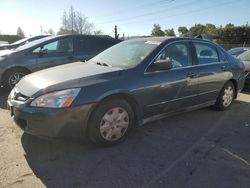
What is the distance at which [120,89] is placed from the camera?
3908mm

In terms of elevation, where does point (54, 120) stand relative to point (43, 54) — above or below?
below

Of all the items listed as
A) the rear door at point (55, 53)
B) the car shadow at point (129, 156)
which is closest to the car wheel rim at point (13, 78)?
the rear door at point (55, 53)

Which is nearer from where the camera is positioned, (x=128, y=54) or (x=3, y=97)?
(x=128, y=54)

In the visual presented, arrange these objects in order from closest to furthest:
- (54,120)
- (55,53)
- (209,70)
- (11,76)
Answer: (54,120)
(209,70)
(11,76)
(55,53)

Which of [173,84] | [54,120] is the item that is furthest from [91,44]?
[54,120]

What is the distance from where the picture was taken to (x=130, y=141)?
13.9ft

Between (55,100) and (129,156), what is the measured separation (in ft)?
3.96

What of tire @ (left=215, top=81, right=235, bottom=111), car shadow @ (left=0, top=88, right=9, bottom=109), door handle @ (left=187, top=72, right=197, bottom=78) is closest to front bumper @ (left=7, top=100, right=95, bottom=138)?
door handle @ (left=187, top=72, right=197, bottom=78)

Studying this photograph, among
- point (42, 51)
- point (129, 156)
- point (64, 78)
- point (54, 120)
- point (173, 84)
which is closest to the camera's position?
point (54, 120)

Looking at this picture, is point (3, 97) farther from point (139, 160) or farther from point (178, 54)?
point (139, 160)

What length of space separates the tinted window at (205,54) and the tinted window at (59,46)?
3873mm

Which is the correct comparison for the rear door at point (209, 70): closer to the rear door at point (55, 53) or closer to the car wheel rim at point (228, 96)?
the car wheel rim at point (228, 96)

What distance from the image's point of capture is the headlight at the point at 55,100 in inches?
138

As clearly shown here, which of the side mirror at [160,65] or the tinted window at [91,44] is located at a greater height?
the tinted window at [91,44]
